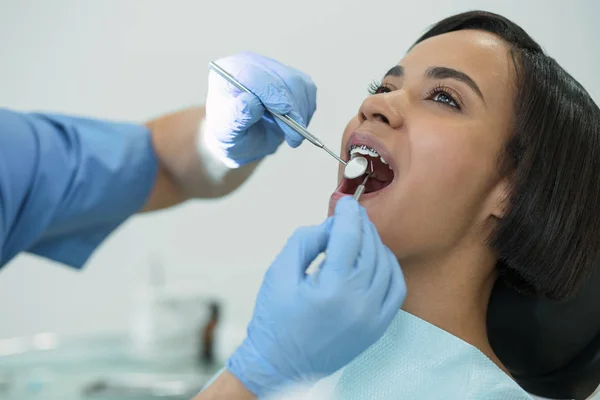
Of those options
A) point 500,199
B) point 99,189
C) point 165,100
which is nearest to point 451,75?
point 500,199

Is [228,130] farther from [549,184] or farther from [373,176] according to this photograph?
[549,184]

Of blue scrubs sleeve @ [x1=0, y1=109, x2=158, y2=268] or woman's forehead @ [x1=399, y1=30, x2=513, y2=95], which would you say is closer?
woman's forehead @ [x1=399, y1=30, x2=513, y2=95]

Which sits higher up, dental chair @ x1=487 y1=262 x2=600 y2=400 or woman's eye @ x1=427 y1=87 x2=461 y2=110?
woman's eye @ x1=427 y1=87 x2=461 y2=110

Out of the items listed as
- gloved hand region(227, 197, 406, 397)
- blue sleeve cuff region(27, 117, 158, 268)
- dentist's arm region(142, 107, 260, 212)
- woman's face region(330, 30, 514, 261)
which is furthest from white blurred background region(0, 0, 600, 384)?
gloved hand region(227, 197, 406, 397)

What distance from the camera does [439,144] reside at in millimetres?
1003

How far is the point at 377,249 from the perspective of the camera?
85 centimetres

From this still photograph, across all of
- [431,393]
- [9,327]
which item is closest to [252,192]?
[9,327]

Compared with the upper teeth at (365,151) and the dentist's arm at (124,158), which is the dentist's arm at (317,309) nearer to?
the upper teeth at (365,151)

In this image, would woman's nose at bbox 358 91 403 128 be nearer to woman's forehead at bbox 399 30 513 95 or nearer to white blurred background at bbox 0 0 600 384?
woman's forehead at bbox 399 30 513 95

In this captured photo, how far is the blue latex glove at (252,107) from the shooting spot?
3.79 ft

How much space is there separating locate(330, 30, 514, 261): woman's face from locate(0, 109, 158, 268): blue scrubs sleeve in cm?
55

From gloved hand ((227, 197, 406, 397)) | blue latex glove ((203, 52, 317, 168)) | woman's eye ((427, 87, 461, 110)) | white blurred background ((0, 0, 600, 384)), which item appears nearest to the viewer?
gloved hand ((227, 197, 406, 397))

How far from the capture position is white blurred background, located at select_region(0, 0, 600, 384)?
6.37 feet

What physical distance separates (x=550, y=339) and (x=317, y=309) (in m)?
0.62
